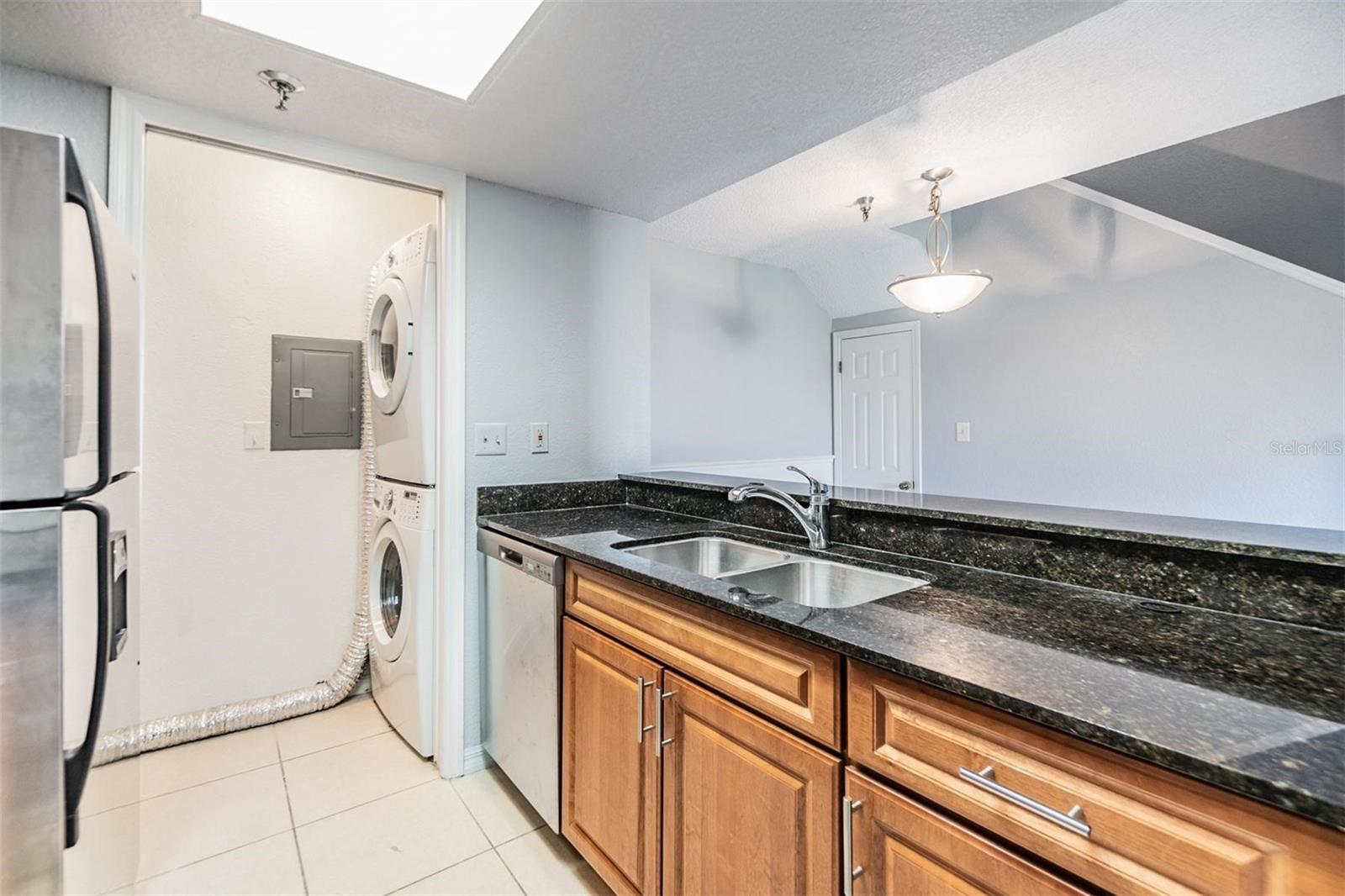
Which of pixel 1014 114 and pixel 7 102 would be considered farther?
pixel 1014 114

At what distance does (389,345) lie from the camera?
7.91ft

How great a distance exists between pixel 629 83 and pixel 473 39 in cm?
40

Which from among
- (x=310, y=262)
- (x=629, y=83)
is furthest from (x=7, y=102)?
(x=629, y=83)

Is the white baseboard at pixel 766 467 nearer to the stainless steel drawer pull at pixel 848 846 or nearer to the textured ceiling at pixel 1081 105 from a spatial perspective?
the textured ceiling at pixel 1081 105

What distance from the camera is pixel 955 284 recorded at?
275cm

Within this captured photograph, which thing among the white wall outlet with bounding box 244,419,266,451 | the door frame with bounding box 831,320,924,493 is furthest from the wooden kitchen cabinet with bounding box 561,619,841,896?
the door frame with bounding box 831,320,924,493

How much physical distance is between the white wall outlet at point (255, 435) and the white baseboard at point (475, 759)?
1530mm

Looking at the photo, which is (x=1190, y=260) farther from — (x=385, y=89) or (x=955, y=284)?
(x=385, y=89)

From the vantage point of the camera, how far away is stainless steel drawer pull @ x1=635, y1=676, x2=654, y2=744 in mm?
1325

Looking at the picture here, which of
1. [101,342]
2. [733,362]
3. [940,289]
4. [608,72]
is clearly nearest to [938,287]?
[940,289]

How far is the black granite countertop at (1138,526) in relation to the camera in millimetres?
985

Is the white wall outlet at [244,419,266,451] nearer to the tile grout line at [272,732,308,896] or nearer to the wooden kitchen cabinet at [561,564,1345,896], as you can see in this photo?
the tile grout line at [272,732,308,896]

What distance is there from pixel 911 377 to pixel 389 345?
3415 mm

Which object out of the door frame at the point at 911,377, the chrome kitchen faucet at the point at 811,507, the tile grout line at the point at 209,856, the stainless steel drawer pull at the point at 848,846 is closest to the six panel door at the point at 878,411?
the door frame at the point at 911,377
